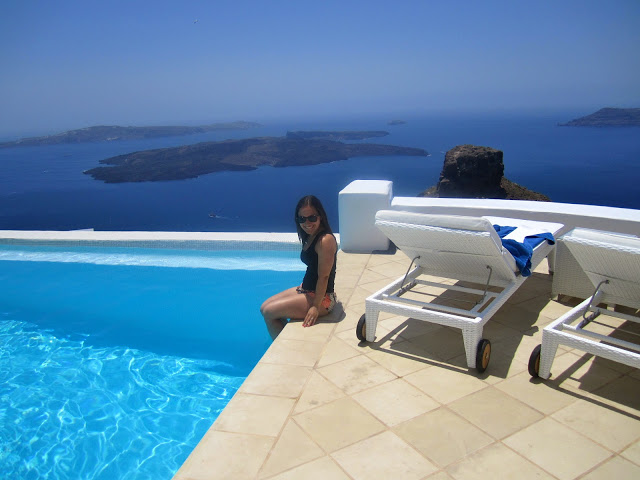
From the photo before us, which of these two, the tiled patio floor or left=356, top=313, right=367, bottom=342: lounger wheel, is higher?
left=356, top=313, right=367, bottom=342: lounger wheel

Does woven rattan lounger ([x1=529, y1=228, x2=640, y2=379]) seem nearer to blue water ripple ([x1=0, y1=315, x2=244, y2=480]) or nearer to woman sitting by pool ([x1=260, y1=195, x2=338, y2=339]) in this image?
woman sitting by pool ([x1=260, y1=195, x2=338, y2=339])

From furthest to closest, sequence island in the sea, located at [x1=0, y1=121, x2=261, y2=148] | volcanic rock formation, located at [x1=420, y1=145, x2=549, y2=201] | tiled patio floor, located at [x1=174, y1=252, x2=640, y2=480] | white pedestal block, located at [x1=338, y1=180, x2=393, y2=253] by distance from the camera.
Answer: island in the sea, located at [x1=0, y1=121, x2=261, y2=148] < volcanic rock formation, located at [x1=420, y1=145, x2=549, y2=201] < white pedestal block, located at [x1=338, y1=180, x2=393, y2=253] < tiled patio floor, located at [x1=174, y1=252, x2=640, y2=480]

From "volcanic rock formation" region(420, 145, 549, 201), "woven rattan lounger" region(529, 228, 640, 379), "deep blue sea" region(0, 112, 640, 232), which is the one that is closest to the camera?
"woven rattan lounger" region(529, 228, 640, 379)

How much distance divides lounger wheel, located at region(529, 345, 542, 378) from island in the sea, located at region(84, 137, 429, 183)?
6915 cm

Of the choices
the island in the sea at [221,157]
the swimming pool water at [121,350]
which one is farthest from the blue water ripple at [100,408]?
the island in the sea at [221,157]

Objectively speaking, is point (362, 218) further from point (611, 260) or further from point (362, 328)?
point (611, 260)

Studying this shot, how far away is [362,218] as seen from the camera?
17.2 ft

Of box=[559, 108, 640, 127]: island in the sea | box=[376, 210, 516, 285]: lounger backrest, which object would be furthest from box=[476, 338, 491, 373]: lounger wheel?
box=[559, 108, 640, 127]: island in the sea

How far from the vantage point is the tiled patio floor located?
6.37 ft

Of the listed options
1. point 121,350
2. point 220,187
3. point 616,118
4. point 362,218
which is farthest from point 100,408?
point 616,118

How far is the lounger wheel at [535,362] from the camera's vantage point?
2576 millimetres

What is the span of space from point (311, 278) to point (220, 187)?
7002 cm

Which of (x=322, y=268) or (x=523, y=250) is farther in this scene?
(x=322, y=268)

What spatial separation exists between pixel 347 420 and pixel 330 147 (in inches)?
3029
